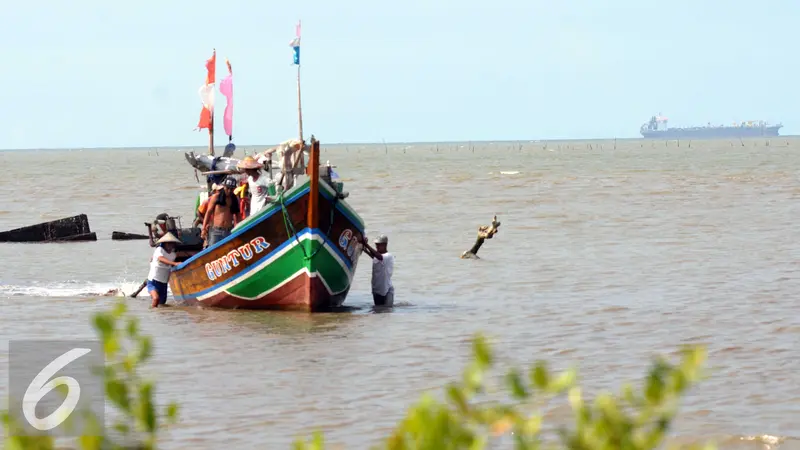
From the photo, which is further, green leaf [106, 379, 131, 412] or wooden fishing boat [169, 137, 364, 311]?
wooden fishing boat [169, 137, 364, 311]

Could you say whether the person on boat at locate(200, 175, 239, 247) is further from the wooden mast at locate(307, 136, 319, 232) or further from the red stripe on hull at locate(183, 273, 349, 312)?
the wooden mast at locate(307, 136, 319, 232)

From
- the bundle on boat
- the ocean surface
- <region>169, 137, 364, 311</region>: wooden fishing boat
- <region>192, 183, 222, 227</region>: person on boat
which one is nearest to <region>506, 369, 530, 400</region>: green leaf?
the ocean surface

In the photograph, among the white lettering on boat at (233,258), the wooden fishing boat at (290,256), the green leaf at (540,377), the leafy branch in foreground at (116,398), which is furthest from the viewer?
the white lettering on boat at (233,258)

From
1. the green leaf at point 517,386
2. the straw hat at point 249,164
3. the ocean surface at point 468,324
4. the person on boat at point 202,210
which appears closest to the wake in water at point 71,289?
the ocean surface at point 468,324

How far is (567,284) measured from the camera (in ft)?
58.0

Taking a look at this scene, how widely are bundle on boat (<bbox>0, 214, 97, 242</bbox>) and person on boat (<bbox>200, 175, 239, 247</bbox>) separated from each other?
12.6 m

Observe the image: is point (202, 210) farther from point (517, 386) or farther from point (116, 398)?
point (517, 386)

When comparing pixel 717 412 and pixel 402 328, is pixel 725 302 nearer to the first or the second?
pixel 402 328

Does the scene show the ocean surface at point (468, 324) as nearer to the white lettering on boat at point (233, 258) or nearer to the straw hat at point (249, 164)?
the white lettering on boat at point (233, 258)

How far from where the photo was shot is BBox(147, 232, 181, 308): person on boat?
14817mm

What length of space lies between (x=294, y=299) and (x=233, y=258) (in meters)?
0.86

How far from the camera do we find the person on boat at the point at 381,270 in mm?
14461

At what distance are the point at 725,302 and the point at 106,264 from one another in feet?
39.1

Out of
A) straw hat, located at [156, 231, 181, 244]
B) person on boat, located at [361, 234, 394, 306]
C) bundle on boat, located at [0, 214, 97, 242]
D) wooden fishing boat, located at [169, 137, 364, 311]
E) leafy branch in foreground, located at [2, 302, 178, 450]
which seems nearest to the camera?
leafy branch in foreground, located at [2, 302, 178, 450]
